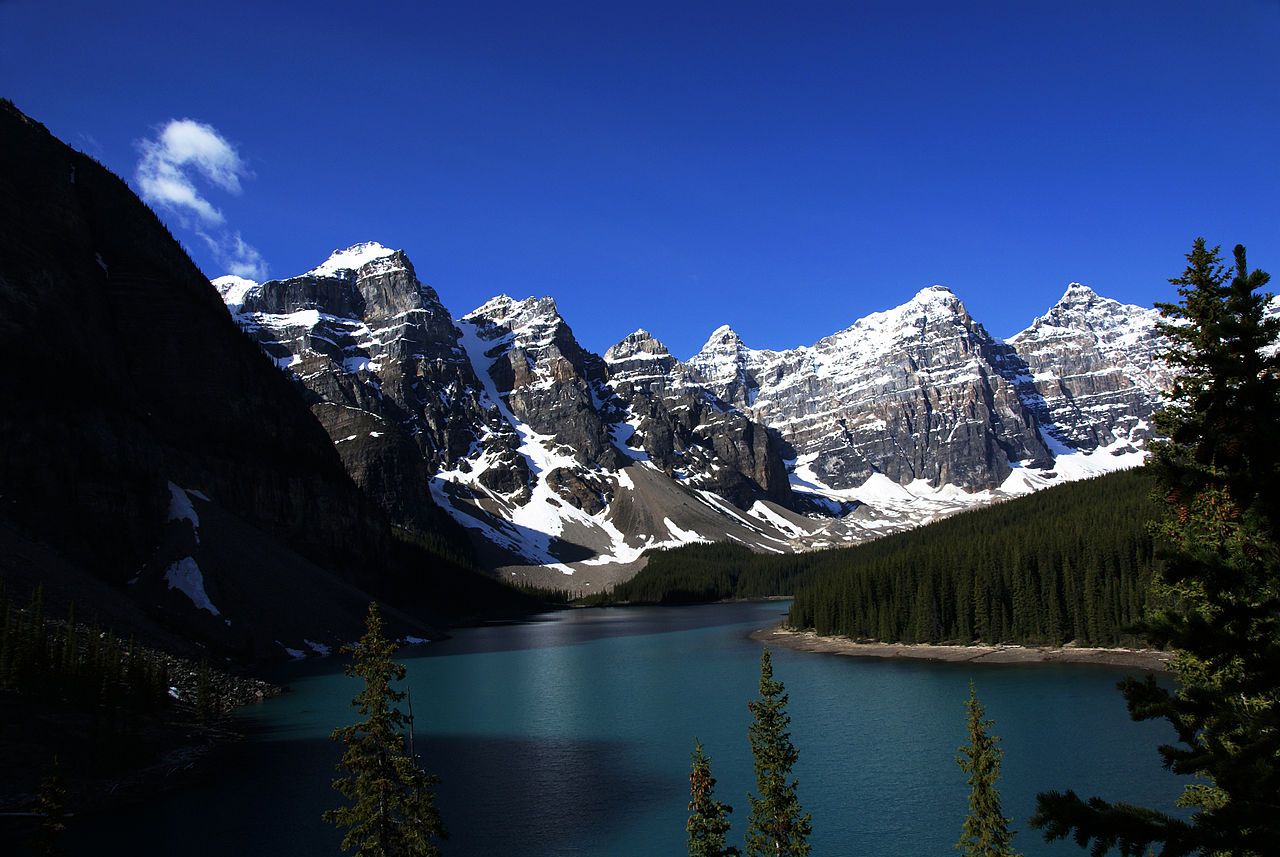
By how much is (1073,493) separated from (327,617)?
358 ft

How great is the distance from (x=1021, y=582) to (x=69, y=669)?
92152 millimetres

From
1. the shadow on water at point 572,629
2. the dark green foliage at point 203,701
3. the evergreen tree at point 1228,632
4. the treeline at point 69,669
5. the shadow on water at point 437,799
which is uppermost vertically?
the evergreen tree at point 1228,632

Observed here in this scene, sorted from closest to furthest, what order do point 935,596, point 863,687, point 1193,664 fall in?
point 1193,664 → point 863,687 → point 935,596

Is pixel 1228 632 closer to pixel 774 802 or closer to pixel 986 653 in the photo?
pixel 774 802

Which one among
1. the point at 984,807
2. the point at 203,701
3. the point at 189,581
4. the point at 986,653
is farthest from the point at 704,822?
the point at 189,581

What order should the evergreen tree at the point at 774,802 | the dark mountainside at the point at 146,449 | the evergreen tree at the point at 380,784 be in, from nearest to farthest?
the evergreen tree at the point at 380,784 < the evergreen tree at the point at 774,802 < the dark mountainside at the point at 146,449

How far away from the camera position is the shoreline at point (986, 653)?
80.9 meters

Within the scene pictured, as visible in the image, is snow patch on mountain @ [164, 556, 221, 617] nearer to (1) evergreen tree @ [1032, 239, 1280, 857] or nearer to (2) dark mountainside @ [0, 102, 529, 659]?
(2) dark mountainside @ [0, 102, 529, 659]

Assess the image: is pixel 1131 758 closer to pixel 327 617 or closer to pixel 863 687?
pixel 863 687

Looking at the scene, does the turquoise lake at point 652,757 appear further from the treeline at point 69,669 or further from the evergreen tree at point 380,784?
the evergreen tree at point 380,784

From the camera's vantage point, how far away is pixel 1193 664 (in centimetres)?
1697

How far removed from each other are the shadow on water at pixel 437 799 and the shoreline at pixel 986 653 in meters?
51.8

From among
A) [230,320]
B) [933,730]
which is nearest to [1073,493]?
[933,730]

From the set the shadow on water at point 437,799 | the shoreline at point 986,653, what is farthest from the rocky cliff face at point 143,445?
the shoreline at point 986,653
